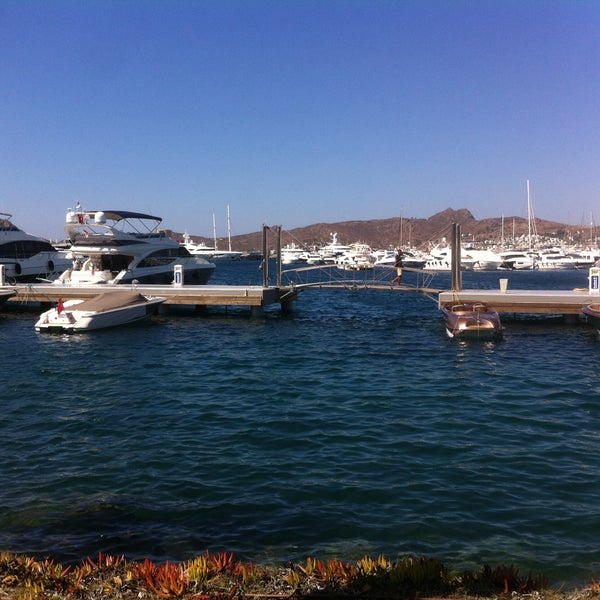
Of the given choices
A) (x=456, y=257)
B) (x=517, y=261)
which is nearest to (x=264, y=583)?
(x=456, y=257)

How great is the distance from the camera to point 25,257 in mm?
47531

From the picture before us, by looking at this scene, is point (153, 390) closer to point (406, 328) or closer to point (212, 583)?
point (212, 583)

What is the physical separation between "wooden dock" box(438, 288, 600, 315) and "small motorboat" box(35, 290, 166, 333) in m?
15.4

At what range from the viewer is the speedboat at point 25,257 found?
151 ft

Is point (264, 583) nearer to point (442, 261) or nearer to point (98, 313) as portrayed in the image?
point (98, 313)

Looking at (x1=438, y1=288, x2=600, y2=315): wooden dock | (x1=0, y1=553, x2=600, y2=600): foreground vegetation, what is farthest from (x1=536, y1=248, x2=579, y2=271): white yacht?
(x1=0, y1=553, x2=600, y2=600): foreground vegetation

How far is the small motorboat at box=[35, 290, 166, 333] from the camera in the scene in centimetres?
2900

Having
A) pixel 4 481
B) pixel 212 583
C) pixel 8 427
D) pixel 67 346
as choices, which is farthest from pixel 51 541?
pixel 67 346

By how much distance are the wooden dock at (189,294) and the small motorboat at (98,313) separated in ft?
7.47

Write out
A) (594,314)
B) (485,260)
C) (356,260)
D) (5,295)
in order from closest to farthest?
1. (594,314)
2. (5,295)
3. (356,260)
4. (485,260)

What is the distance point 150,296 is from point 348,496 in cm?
2662

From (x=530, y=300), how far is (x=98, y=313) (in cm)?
→ 2106

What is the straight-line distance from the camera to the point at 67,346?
84.8 feet

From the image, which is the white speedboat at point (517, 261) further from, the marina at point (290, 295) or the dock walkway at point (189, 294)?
the dock walkway at point (189, 294)
